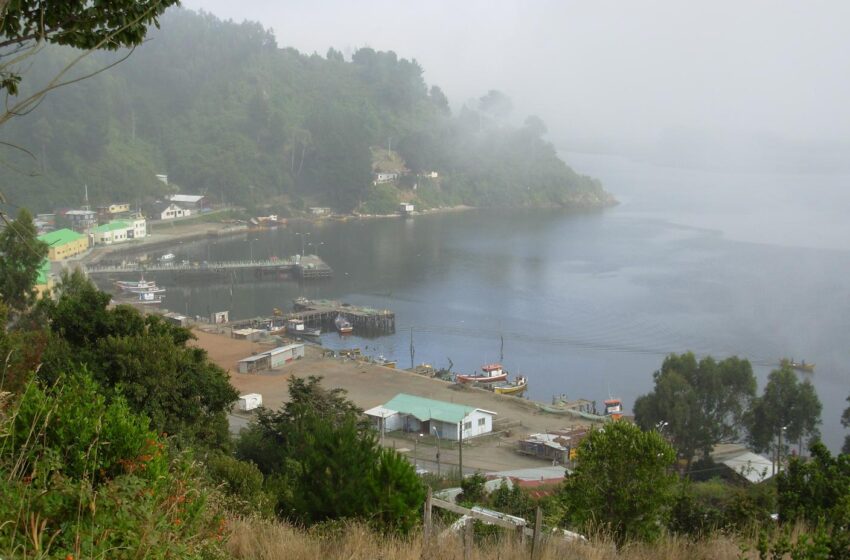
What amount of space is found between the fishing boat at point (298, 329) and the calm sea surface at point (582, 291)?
207mm

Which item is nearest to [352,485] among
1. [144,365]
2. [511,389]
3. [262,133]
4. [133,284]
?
[144,365]

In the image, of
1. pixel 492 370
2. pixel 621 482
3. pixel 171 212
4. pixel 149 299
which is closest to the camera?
pixel 621 482

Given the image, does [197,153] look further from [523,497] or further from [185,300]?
[523,497]

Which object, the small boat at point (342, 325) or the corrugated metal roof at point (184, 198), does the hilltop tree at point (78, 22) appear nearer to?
the small boat at point (342, 325)

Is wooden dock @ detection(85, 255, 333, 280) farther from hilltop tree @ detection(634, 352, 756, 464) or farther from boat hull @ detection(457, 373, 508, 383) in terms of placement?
hilltop tree @ detection(634, 352, 756, 464)

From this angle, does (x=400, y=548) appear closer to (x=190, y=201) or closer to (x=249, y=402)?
(x=249, y=402)

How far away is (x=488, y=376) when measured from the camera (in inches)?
383

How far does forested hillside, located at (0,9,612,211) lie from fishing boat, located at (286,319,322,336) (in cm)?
954

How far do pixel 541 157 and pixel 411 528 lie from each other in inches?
1093

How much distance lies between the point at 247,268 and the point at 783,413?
36.6 ft

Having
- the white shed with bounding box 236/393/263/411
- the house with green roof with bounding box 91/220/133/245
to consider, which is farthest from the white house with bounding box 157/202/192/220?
the white shed with bounding box 236/393/263/411

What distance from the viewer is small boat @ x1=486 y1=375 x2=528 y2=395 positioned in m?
9.27

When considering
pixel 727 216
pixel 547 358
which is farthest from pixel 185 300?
pixel 727 216

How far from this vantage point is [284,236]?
20.3 metres
